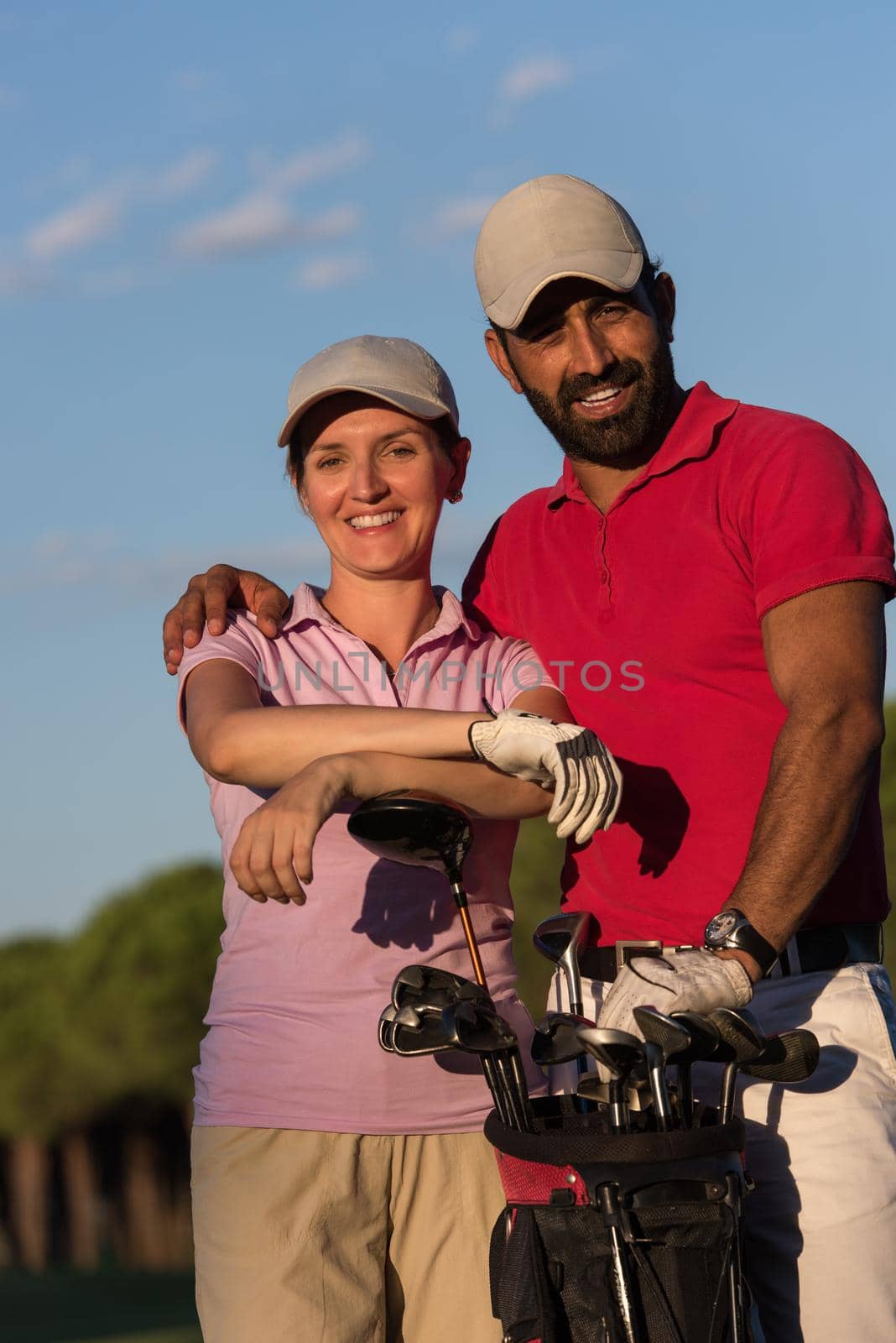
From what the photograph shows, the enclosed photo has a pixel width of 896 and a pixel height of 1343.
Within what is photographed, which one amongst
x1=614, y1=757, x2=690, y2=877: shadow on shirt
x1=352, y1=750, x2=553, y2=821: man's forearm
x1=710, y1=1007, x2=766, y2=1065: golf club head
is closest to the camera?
x1=710, y1=1007, x2=766, y2=1065: golf club head

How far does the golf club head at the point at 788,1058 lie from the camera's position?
3.20m

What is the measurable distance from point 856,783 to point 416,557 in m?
1.22

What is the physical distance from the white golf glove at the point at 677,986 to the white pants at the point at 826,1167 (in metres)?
0.63

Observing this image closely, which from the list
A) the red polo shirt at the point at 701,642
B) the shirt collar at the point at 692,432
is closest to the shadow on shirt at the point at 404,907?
the red polo shirt at the point at 701,642

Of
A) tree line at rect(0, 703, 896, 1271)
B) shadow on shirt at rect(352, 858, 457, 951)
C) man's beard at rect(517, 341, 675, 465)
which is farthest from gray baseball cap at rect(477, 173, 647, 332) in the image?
tree line at rect(0, 703, 896, 1271)

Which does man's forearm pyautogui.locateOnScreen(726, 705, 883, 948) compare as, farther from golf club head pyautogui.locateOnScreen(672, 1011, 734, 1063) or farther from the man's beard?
the man's beard

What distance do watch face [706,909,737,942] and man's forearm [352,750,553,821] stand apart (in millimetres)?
487

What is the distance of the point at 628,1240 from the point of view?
3.01m

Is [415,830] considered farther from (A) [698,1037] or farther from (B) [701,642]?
(B) [701,642]

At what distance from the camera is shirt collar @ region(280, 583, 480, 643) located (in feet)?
13.8

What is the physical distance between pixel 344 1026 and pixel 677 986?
0.94 m

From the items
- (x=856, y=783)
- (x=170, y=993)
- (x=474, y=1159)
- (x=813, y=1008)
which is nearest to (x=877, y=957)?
(x=813, y=1008)

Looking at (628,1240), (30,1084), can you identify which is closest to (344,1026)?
(628,1240)

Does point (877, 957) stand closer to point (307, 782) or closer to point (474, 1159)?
point (474, 1159)
